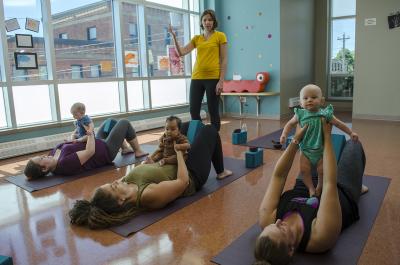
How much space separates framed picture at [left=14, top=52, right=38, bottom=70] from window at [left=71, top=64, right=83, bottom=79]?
0.58m

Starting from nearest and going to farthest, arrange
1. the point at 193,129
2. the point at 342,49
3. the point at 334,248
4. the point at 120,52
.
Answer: the point at 334,248, the point at 193,129, the point at 120,52, the point at 342,49

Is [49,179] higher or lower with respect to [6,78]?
lower

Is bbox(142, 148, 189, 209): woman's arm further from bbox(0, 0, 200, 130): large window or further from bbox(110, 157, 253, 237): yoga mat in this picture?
bbox(0, 0, 200, 130): large window

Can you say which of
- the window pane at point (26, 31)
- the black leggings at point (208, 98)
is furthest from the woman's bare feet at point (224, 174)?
the window pane at point (26, 31)

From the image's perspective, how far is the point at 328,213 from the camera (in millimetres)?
1501

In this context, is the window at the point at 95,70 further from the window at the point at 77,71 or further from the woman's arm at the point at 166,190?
the woman's arm at the point at 166,190

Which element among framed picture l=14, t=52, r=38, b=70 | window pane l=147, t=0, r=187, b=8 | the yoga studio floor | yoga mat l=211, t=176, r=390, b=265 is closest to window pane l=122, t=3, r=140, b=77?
window pane l=147, t=0, r=187, b=8

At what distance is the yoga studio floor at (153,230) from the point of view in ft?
5.79

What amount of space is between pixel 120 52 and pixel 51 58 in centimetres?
117

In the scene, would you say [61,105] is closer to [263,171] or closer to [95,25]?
[95,25]

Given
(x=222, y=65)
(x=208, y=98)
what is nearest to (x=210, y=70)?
(x=222, y=65)

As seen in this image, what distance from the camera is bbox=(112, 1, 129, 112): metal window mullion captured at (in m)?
5.31

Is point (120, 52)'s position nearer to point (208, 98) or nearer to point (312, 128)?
point (208, 98)

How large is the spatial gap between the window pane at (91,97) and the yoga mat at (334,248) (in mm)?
Answer: 3712
